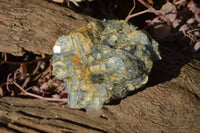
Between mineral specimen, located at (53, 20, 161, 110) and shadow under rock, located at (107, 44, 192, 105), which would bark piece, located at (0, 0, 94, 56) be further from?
shadow under rock, located at (107, 44, 192, 105)

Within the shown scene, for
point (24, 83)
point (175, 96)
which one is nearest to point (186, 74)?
point (175, 96)

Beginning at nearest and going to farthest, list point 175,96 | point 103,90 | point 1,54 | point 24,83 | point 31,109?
point 103,90 → point 175,96 → point 31,109 → point 1,54 → point 24,83

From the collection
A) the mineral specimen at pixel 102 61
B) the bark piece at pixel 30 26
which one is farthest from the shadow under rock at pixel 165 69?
the bark piece at pixel 30 26

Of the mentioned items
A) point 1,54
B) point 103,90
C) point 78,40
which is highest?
point 78,40

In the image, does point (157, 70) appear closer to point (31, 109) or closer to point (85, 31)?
point (85, 31)

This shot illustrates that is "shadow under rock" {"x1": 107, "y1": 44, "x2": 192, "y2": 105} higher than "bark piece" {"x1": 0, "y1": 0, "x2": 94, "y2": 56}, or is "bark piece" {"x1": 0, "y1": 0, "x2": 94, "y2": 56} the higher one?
"bark piece" {"x1": 0, "y1": 0, "x2": 94, "y2": 56}

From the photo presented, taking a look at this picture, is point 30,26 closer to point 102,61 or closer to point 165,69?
point 102,61

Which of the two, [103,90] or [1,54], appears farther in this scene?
[1,54]

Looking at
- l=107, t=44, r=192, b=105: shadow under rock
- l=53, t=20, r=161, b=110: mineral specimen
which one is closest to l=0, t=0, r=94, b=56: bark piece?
l=53, t=20, r=161, b=110: mineral specimen

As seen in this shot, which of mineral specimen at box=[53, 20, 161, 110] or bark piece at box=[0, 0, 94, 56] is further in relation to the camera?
bark piece at box=[0, 0, 94, 56]
